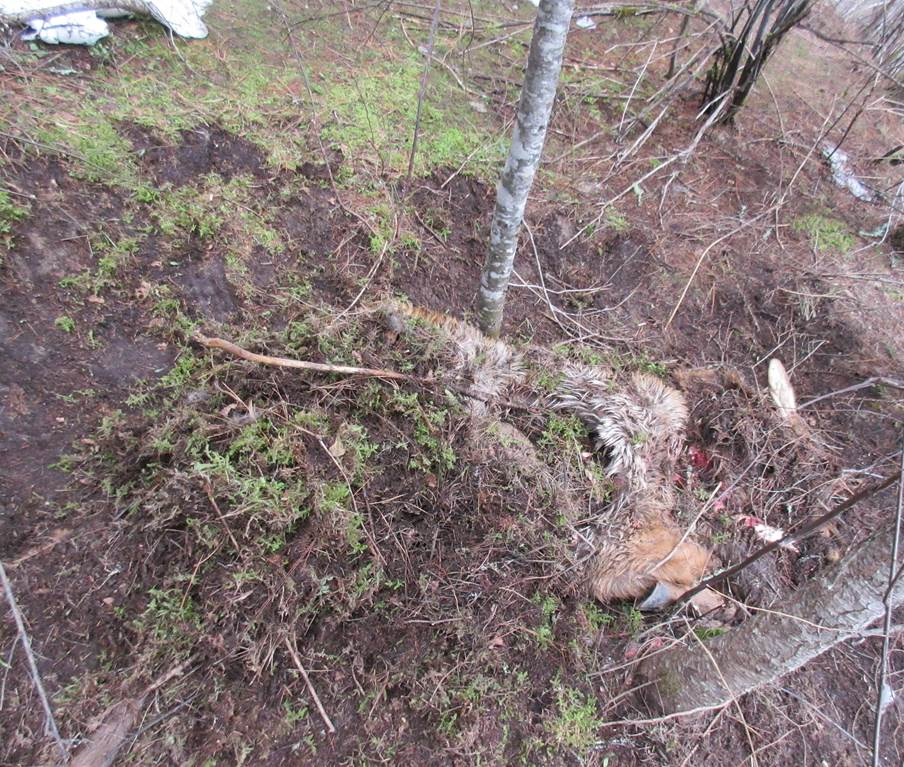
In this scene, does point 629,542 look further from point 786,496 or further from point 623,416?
point 786,496

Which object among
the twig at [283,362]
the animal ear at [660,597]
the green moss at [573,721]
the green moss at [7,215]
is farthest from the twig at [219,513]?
the animal ear at [660,597]

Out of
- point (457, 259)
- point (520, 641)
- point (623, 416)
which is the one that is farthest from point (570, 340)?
point (520, 641)

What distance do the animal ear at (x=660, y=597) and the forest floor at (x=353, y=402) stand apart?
0.06 m

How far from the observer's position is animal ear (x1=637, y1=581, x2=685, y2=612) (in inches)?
81.7

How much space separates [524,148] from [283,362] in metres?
1.20

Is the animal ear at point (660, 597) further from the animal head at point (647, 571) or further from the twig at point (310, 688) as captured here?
the twig at point (310, 688)

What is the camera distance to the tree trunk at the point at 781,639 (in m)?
1.48

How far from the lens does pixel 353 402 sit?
2107mm

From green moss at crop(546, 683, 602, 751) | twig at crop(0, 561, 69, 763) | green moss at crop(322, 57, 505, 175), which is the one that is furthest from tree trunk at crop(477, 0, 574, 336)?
twig at crop(0, 561, 69, 763)

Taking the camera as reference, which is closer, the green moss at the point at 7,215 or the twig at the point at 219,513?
the twig at the point at 219,513

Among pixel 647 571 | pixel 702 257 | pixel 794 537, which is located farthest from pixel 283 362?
pixel 702 257

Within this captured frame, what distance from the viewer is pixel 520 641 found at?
191 centimetres

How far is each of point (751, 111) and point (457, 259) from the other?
2910 millimetres

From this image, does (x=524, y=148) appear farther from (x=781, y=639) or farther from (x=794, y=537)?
(x=781, y=639)
